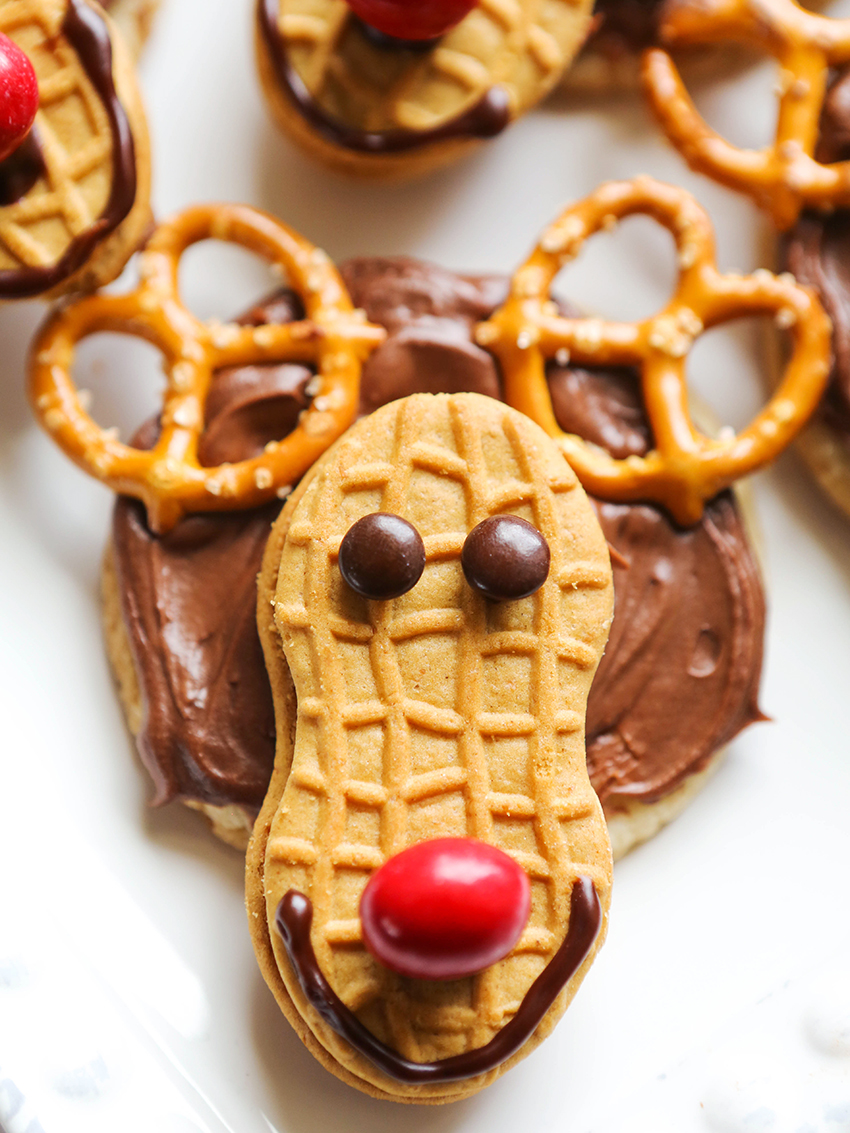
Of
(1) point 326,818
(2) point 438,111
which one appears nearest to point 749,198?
(2) point 438,111

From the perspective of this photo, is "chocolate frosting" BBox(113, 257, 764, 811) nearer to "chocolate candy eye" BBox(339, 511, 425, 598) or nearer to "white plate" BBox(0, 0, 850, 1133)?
"white plate" BBox(0, 0, 850, 1133)

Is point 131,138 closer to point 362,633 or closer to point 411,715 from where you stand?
point 362,633

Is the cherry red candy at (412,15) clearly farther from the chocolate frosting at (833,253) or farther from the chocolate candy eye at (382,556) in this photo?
the chocolate candy eye at (382,556)

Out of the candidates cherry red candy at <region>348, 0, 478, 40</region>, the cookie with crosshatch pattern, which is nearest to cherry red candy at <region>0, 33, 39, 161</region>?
cherry red candy at <region>348, 0, 478, 40</region>

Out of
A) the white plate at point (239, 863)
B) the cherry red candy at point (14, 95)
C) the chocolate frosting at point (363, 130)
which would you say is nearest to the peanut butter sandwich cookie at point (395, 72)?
the chocolate frosting at point (363, 130)

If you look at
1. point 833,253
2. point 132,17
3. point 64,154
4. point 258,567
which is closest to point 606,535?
point 258,567

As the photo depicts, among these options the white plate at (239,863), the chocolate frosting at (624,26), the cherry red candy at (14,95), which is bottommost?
the white plate at (239,863)

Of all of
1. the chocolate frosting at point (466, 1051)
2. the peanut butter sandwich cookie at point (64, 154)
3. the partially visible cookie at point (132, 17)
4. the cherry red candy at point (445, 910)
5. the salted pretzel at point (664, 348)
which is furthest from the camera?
the partially visible cookie at point (132, 17)
